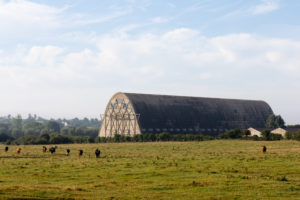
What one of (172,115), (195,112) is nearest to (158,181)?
(172,115)

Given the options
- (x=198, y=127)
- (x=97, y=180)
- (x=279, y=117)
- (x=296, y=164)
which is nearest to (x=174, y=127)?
(x=198, y=127)

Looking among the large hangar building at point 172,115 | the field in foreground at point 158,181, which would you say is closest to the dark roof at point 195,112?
the large hangar building at point 172,115

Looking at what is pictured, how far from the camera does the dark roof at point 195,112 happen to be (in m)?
107

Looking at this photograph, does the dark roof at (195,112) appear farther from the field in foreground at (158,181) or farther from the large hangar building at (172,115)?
the field in foreground at (158,181)

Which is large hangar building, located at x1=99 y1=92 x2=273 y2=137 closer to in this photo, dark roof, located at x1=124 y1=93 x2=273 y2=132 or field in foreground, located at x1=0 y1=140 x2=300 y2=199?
dark roof, located at x1=124 y1=93 x2=273 y2=132

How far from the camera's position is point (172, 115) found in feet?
365

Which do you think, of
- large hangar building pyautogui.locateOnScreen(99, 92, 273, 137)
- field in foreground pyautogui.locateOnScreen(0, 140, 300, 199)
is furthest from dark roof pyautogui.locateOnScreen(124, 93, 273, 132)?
field in foreground pyautogui.locateOnScreen(0, 140, 300, 199)

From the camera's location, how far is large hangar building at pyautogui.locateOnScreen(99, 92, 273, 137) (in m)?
106

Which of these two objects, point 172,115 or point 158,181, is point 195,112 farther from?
point 158,181

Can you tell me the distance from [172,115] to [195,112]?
356 inches

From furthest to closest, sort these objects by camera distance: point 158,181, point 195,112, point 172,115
→ point 195,112 < point 172,115 < point 158,181

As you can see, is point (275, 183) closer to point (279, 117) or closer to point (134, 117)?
point (134, 117)

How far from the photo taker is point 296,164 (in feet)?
107

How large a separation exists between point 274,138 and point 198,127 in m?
37.8
